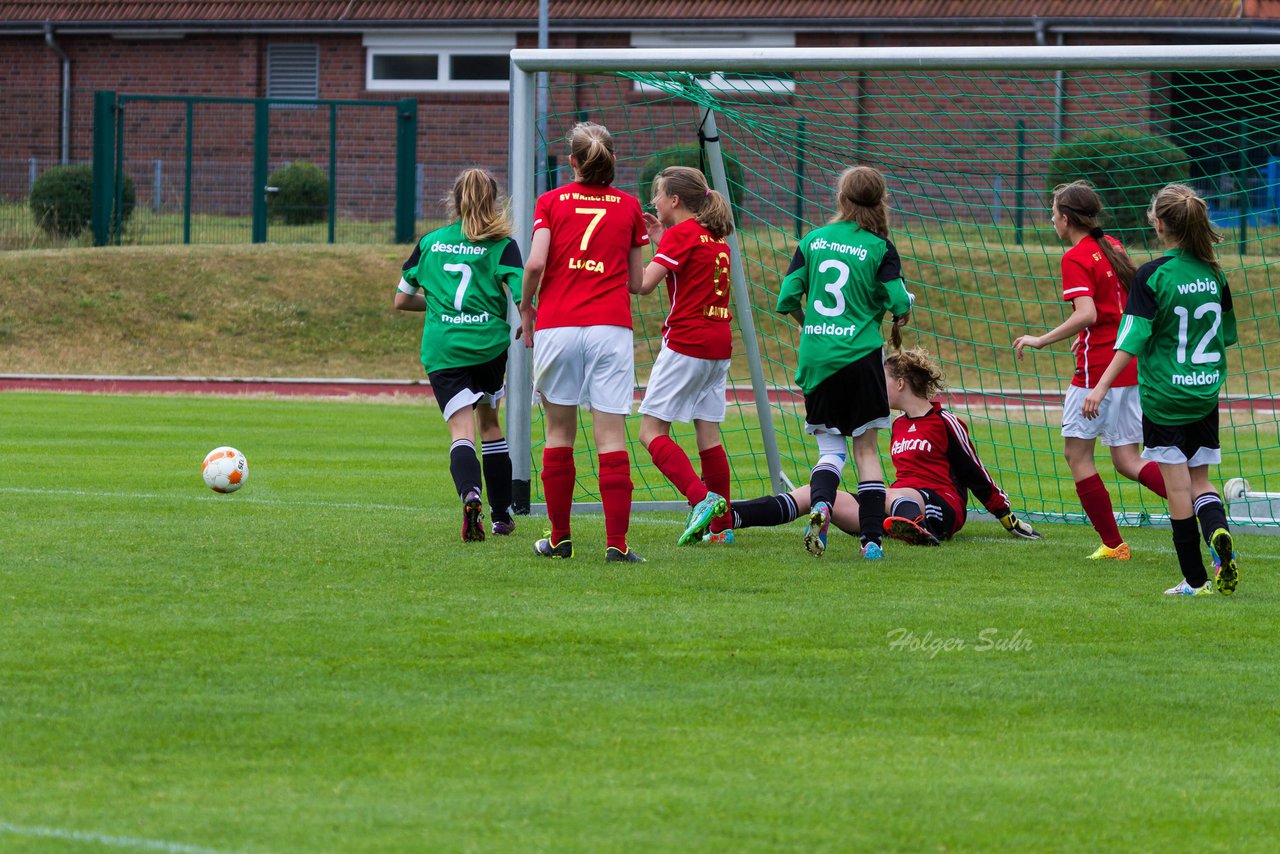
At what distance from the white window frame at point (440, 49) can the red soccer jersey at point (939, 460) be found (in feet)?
77.0

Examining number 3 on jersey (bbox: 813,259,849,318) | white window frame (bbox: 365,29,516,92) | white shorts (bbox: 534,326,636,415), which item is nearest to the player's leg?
white shorts (bbox: 534,326,636,415)

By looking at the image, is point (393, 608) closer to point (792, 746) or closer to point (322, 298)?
point (792, 746)

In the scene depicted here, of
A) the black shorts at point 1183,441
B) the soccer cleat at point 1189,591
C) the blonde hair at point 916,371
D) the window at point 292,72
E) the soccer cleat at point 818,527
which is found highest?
the window at point 292,72

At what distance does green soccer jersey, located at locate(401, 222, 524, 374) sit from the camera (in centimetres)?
801

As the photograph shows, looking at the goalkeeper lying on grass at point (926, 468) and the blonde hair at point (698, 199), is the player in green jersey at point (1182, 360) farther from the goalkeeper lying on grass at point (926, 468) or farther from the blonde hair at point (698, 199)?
the blonde hair at point (698, 199)

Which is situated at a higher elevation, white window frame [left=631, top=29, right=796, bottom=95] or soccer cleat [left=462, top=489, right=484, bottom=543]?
white window frame [left=631, top=29, right=796, bottom=95]

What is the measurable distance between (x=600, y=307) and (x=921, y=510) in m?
2.03

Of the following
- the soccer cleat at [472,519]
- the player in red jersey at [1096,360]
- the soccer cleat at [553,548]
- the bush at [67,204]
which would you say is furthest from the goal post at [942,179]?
the bush at [67,204]

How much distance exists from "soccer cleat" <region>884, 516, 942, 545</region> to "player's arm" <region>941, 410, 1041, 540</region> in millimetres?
482

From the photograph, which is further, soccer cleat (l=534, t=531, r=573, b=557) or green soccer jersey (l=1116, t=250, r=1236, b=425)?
soccer cleat (l=534, t=531, r=573, b=557)

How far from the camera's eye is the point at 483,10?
31.2 m

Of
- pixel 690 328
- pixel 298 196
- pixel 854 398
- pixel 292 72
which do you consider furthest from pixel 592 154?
pixel 292 72

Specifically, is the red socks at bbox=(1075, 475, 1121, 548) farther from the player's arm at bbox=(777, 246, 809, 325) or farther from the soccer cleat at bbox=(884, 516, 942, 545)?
the player's arm at bbox=(777, 246, 809, 325)

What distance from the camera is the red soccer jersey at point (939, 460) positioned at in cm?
857
